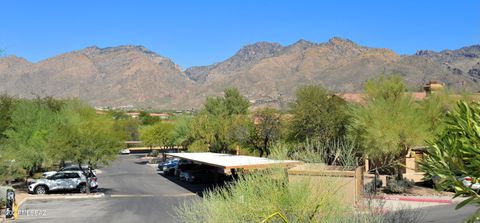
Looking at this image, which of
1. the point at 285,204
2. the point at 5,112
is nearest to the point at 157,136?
the point at 5,112

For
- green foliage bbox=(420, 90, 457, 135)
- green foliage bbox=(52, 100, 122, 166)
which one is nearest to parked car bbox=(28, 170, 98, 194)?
green foliage bbox=(52, 100, 122, 166)

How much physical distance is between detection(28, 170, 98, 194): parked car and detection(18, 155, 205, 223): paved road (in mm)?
1918

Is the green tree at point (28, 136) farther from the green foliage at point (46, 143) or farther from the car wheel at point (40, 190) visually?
the car wheel at point (40, 190)

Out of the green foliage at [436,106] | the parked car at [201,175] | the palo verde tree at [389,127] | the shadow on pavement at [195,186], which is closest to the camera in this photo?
the palo verde tree at [389,127]

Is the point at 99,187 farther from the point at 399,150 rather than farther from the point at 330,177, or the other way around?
the point at 330,177

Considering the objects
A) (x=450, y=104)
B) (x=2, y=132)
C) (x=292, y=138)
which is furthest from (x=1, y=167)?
(x=450, y=104)

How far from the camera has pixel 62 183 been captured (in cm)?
3522

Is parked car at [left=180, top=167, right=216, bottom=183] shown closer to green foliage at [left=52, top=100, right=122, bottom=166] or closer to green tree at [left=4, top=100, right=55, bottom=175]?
green foliage at [left=52, top=100, right=122, bottom=166]

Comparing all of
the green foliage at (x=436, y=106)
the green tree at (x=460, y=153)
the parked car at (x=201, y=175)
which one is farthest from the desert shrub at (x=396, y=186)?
the green tree at (x=460, y=153)

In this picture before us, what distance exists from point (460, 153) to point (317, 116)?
1384 inches

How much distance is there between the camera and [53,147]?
34031mm

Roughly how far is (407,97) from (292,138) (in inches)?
407

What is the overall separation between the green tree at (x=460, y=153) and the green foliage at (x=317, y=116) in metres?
32.9

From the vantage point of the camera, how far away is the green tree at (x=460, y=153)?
6250mm
